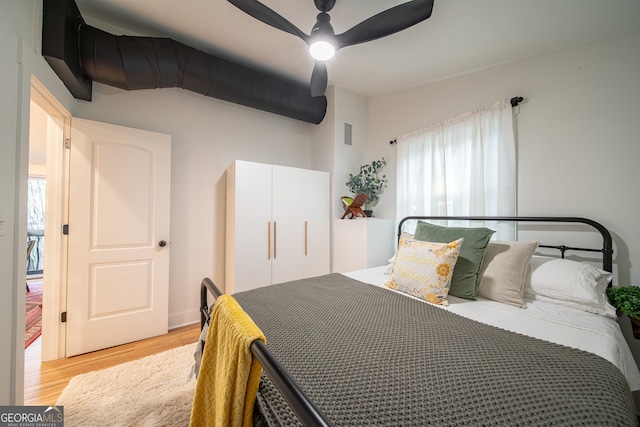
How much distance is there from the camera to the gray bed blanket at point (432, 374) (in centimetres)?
65

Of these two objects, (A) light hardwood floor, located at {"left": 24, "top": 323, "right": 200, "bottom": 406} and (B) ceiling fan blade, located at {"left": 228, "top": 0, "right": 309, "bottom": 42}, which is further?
(A) light hardwood floor, located at {"left": 24, "top": 323, "right": 200, "bottom": 406}

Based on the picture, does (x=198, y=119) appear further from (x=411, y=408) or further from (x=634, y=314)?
(x=634, y=314)

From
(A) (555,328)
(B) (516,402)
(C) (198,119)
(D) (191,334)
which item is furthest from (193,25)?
(A) (555,328)

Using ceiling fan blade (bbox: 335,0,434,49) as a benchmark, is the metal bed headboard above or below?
below

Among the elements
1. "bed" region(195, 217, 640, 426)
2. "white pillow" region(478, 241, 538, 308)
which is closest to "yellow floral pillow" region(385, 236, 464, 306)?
"bed" region(195, 217, 640, 426)

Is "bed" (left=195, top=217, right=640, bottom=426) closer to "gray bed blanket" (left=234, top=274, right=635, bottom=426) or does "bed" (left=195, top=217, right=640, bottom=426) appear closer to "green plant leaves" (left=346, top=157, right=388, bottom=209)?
"gray bed blanket" (left=234, top=274, right=635, bottom=426)

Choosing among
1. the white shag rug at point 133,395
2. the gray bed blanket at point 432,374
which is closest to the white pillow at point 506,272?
the gray bed blanket at point 432,374

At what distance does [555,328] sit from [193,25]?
3.31 m

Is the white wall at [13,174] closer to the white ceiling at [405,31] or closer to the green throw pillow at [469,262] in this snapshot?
the white ceiling at [405,31]

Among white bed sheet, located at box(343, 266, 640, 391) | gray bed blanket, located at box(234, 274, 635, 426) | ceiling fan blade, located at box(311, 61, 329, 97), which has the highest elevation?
ceiling fan blade, located at box(311, 61, 329, 97)

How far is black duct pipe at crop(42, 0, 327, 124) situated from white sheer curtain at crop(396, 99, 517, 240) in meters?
1.78

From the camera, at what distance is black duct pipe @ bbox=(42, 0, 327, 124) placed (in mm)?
1641

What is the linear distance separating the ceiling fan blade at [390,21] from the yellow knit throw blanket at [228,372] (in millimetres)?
1825

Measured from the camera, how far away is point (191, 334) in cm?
246
